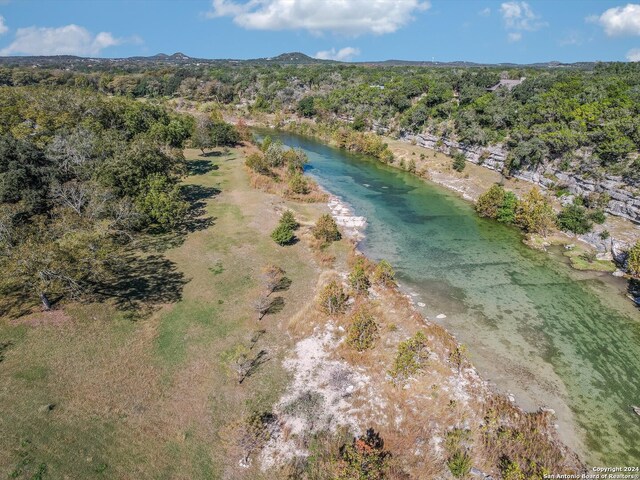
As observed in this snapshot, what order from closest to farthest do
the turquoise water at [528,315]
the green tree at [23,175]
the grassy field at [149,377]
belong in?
the grassy field at [149,377]
the turquoise water at [528,315]
the green tree at [23,175]

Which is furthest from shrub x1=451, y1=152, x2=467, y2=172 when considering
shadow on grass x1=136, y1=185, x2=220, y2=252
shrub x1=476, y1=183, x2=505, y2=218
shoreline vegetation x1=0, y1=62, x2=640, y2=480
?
shadow on grass x1=136, y1=185, x2=220, y2=252

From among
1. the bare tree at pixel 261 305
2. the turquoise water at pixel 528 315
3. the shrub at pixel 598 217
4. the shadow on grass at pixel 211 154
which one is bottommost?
the turquoise water at pixel 528 315

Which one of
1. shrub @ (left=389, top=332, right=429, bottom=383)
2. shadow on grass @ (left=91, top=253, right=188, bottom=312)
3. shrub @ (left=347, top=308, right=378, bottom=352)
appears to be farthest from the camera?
shadow on grass @ (left=91, top=253, right=188, bottom=312)

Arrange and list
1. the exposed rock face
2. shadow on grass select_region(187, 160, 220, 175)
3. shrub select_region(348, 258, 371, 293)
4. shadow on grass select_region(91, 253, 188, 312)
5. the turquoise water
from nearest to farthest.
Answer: the turquoise water < shadow on grass select_region(91, 253, 188, 312) < shrub select_region(348, 258, 371, 293) < the exposed rock face < shadow on grass select_region(187, 160, 220, 175)

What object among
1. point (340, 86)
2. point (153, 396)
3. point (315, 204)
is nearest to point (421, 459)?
point (153, 396)

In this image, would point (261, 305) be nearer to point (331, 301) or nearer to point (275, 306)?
point (275, 306)

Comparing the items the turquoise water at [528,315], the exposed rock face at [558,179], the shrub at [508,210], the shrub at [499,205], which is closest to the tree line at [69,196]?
the turquoise water at [528,315]

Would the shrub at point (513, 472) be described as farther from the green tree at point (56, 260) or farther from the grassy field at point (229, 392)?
the green tree at point (56, 260)

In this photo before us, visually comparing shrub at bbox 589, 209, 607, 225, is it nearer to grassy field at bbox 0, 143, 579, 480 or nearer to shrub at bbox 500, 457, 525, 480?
grassy field at bbox 0, 143, 579, 480
